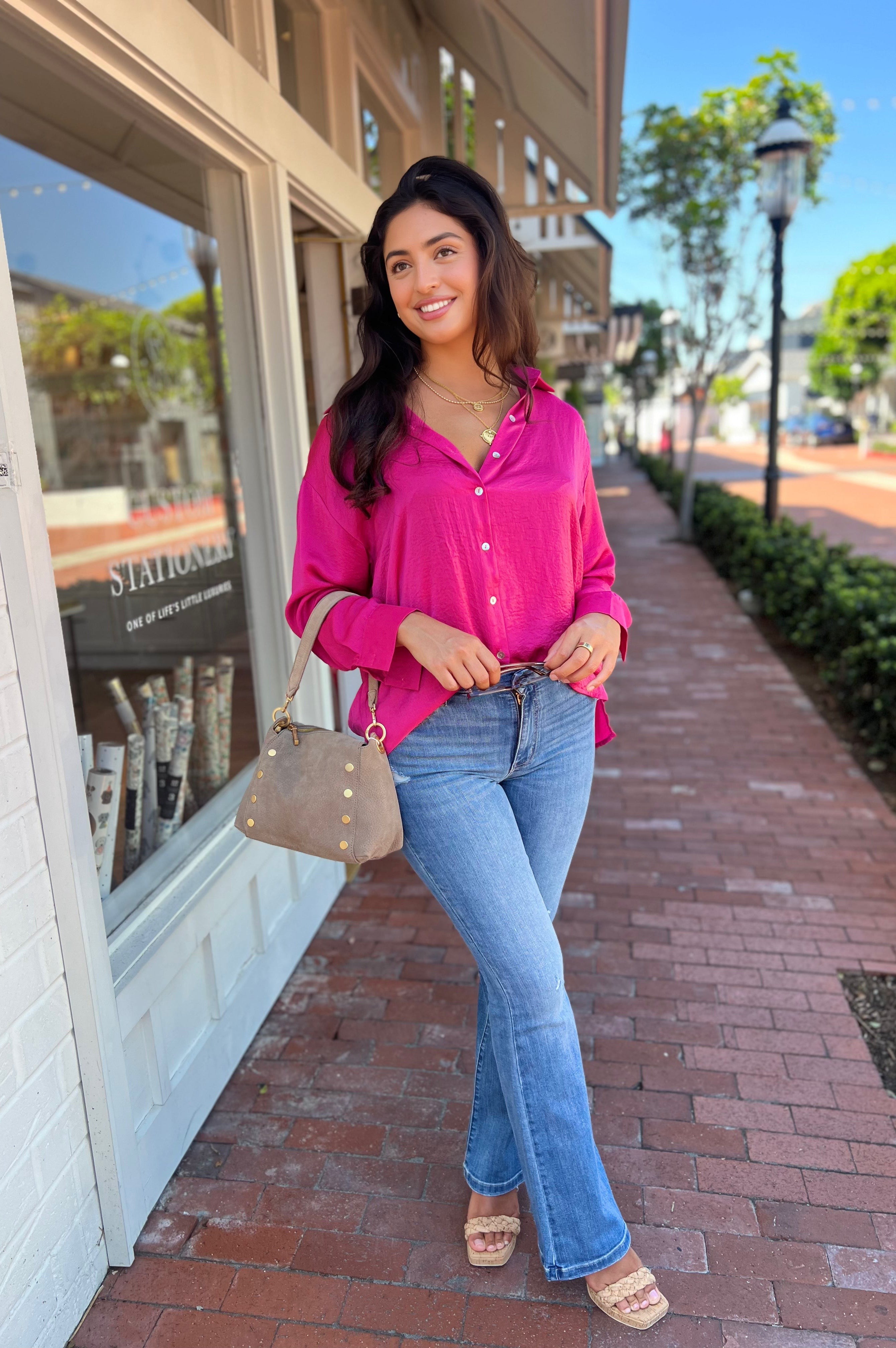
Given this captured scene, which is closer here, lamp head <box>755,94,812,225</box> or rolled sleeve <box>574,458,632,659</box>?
rolled sleeve <box>574,458,632,659</box>

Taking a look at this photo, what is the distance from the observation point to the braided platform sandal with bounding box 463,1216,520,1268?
1786 mm

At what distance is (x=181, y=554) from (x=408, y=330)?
1685mm

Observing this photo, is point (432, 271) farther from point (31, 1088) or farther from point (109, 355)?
point (109, 355)

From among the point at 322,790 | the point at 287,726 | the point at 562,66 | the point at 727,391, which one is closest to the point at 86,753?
the point at 287,726

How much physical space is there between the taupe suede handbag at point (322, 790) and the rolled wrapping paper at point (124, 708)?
3.64 feet

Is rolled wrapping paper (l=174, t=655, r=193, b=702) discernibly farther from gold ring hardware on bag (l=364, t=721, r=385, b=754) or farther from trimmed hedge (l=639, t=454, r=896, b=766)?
trimmed hedge (l=639, t=454, r=896, b=766)

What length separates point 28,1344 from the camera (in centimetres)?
152

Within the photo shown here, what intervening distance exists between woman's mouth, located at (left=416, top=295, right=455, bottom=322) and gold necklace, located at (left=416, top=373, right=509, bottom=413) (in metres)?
0.11

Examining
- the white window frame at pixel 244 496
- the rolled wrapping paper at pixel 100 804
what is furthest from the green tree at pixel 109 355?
the rolled wrapping paper at pixel 100 804

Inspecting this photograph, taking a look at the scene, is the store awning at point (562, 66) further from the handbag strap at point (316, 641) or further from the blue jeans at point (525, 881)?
the blue jeans at point (525, 881)

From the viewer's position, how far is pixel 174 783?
2578mm

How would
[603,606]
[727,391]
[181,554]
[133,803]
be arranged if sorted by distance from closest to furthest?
[603,606], [133,803], [181,554], [727,391]

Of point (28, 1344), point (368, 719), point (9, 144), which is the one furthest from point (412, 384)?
point (9, 144)

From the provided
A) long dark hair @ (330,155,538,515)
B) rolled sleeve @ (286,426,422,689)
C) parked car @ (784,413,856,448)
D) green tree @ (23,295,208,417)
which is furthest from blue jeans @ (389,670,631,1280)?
parked car @ (784,413,856,448)
